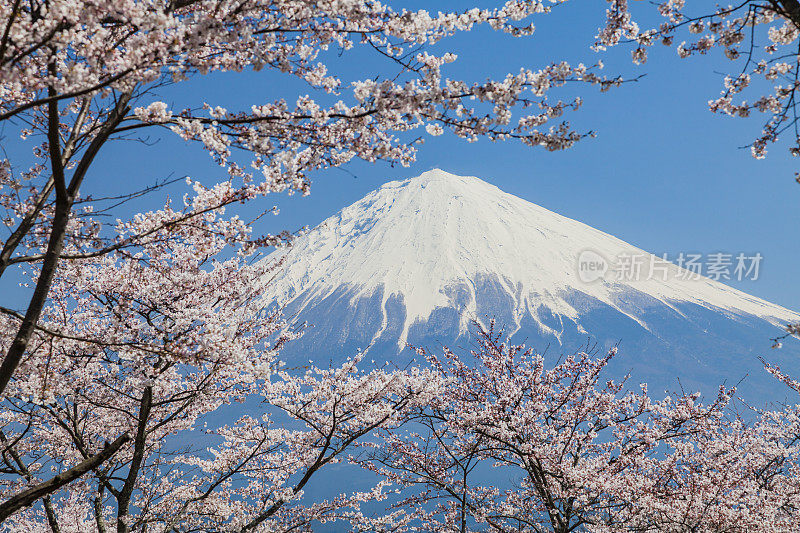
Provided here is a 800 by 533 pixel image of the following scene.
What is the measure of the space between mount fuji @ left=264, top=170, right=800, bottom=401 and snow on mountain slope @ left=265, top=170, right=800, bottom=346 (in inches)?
18.4

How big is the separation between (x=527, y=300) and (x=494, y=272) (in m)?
16.8

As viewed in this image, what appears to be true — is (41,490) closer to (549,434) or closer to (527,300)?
(549,434)

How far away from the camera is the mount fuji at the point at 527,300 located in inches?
6289

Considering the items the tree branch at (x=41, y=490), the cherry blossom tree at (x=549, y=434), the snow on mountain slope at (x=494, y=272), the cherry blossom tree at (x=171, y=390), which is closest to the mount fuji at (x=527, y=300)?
the snow on mountain slope at (x=494, y=272)

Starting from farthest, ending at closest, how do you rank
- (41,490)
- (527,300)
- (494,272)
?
(494,272)
(527,300)
(41,490)

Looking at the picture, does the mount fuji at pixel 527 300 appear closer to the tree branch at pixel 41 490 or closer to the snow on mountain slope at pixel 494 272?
the snow on mountain slope at pixel 494 272

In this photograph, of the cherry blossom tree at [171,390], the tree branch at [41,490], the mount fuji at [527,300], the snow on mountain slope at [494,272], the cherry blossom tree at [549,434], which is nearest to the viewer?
the tree branch at [41,490]

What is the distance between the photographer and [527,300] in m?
170

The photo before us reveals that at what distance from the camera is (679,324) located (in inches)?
6599

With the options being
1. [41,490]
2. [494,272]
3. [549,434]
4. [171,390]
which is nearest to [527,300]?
[494,272]

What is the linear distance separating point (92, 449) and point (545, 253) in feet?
591

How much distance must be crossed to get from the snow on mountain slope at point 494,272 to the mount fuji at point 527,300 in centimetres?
47

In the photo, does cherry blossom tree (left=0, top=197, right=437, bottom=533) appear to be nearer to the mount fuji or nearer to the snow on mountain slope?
the mount fuji

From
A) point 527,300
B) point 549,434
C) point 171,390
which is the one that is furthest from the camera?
point 527,300
